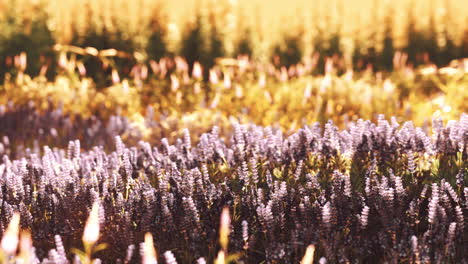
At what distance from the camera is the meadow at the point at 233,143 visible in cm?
275

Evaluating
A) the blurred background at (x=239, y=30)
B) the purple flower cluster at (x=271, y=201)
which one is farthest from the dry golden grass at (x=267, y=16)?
the purple flower cluster at (x=271, y=201)

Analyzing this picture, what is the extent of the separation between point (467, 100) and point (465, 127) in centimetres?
374

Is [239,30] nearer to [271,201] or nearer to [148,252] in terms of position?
[271,201]

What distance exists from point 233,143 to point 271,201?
1.09 metres

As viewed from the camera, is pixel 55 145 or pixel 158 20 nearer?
pixel 55 145

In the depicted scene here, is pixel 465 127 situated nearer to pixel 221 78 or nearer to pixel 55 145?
pixel 55 145

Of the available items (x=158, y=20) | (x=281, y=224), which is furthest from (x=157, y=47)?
(x=281, y=224)

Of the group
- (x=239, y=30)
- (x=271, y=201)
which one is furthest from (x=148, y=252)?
(x=239, y=30)

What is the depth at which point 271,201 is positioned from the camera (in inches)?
109

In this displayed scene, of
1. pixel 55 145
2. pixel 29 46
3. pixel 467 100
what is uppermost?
pixel 29 46

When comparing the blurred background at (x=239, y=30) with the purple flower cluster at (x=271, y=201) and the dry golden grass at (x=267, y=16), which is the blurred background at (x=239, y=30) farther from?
the purple flower cluster at (x=271, y=201)

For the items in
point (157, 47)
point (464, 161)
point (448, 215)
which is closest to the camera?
point (448, 215)

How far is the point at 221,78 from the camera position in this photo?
33.3 feet

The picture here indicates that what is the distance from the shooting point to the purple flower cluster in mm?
2664
